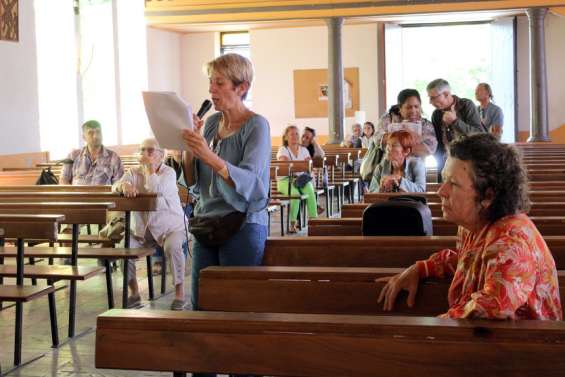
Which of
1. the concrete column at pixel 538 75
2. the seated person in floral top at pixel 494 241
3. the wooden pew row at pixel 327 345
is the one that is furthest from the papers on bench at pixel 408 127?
the concrete column at pixel 538 75

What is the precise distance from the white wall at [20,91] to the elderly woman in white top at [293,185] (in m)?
3.68

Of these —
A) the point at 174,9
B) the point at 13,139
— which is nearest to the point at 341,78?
the point at 174,9

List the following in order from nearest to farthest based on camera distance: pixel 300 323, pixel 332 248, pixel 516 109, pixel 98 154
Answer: pixel 300 323
pixel 332 248
pixel 98 154
pixel 516 109

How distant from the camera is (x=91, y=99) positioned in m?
14.9

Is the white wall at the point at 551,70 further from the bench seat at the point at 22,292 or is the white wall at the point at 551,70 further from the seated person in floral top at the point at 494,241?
the seated person in floral top at the point at 494,241

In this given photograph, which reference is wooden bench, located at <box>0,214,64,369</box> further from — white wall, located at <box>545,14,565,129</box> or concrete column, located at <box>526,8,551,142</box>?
white wall, located at <box>545,14,565,129</box>

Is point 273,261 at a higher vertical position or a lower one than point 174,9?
lower

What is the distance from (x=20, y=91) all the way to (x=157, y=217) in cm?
623

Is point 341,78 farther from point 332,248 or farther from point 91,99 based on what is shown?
point 332,248

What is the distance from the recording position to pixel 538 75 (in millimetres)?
17031

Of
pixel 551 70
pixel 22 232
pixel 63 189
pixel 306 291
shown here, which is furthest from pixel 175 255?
pixel 551 70

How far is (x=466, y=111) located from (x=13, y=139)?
739cm

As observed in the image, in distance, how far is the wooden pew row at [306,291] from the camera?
231 cm

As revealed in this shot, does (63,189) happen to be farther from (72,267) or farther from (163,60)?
(163,60)
